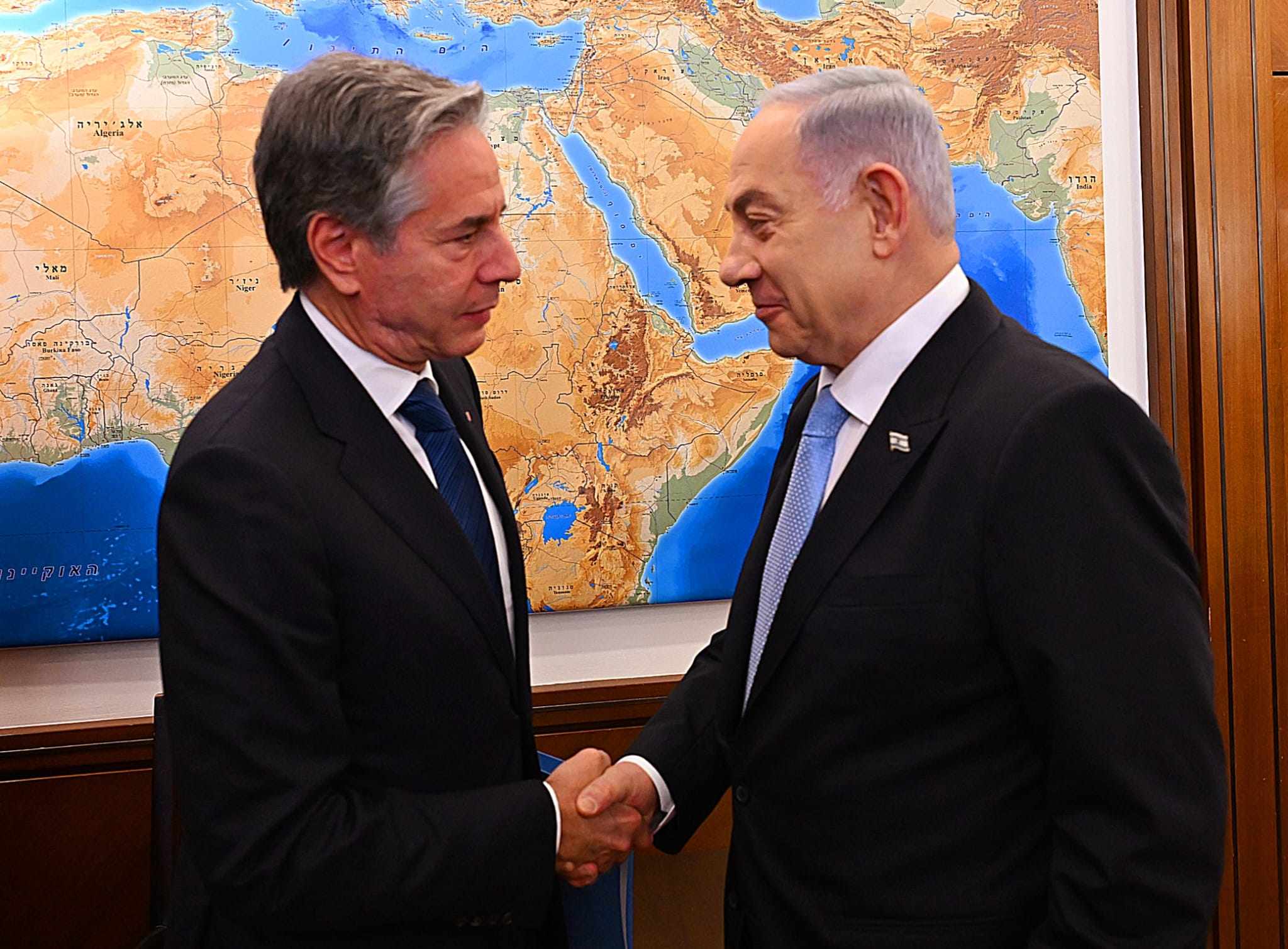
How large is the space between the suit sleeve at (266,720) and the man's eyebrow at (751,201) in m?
0.71

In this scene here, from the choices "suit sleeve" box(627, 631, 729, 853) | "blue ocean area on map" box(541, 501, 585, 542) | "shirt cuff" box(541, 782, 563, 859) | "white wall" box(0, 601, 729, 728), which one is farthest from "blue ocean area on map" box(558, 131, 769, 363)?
"shirt cuff" box(541, 782, 563, 859)

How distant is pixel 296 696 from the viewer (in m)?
1.37

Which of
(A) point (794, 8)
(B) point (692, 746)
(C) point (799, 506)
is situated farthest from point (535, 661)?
(A) point (794, 8)

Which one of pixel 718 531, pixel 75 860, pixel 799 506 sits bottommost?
pixel 75 860

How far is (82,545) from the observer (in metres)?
2.45

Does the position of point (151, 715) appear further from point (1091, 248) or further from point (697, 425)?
point (1091, 248)

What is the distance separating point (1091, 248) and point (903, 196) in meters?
1.65

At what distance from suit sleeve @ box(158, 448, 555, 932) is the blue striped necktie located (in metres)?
0.25

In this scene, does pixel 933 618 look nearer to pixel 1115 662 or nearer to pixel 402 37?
pixel 1115 662

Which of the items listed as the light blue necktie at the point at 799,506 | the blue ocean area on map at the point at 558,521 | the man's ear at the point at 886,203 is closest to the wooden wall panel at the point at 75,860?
the blue ocean area on map at the point at 558,521

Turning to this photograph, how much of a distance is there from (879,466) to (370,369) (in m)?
0.67

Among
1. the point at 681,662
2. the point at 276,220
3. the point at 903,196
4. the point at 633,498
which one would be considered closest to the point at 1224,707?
the point at 681,662

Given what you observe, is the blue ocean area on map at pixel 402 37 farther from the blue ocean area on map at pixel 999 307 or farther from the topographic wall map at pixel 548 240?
the blue ocean area on map at pixel 999 307

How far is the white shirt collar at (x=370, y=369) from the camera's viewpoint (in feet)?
5.13
